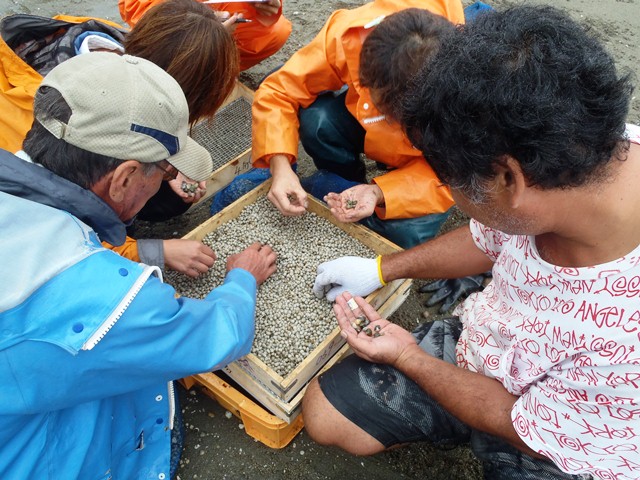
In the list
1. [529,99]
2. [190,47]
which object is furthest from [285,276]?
[529,99]

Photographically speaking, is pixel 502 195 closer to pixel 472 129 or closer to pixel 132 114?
pixel 472 129

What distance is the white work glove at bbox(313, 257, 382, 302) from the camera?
2.21 m

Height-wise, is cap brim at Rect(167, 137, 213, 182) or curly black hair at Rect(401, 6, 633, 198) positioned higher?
curly black hair at Rect(401, 6, 633, 198)

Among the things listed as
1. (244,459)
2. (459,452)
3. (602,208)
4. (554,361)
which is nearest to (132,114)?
(602,208)

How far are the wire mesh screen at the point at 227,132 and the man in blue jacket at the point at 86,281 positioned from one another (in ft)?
4.75

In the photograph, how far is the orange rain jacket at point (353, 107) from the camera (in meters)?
2.41

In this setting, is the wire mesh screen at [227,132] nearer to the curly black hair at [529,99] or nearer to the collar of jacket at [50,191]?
the collar of jacket at [50,191]

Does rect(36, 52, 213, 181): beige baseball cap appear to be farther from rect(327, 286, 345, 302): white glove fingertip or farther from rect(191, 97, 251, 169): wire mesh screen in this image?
rect(191, 97, 251, 169): wire mesh screen

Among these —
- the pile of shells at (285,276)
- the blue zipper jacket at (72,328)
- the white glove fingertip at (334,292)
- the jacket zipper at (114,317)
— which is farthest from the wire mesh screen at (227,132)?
the jacket zipper at (114,317)

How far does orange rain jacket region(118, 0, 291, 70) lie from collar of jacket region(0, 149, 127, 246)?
2.03 metres

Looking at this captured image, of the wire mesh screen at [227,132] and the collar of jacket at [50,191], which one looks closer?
the collar of jacket at [50,191]

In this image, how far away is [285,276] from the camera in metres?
2.39

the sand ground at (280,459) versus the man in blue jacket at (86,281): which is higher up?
the man in blue jacket at (86,281)

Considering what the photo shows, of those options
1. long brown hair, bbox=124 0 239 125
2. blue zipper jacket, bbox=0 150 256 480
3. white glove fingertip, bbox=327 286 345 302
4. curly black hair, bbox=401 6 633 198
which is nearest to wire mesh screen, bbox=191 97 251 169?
long brown hair, bbox=124 0 239 125
